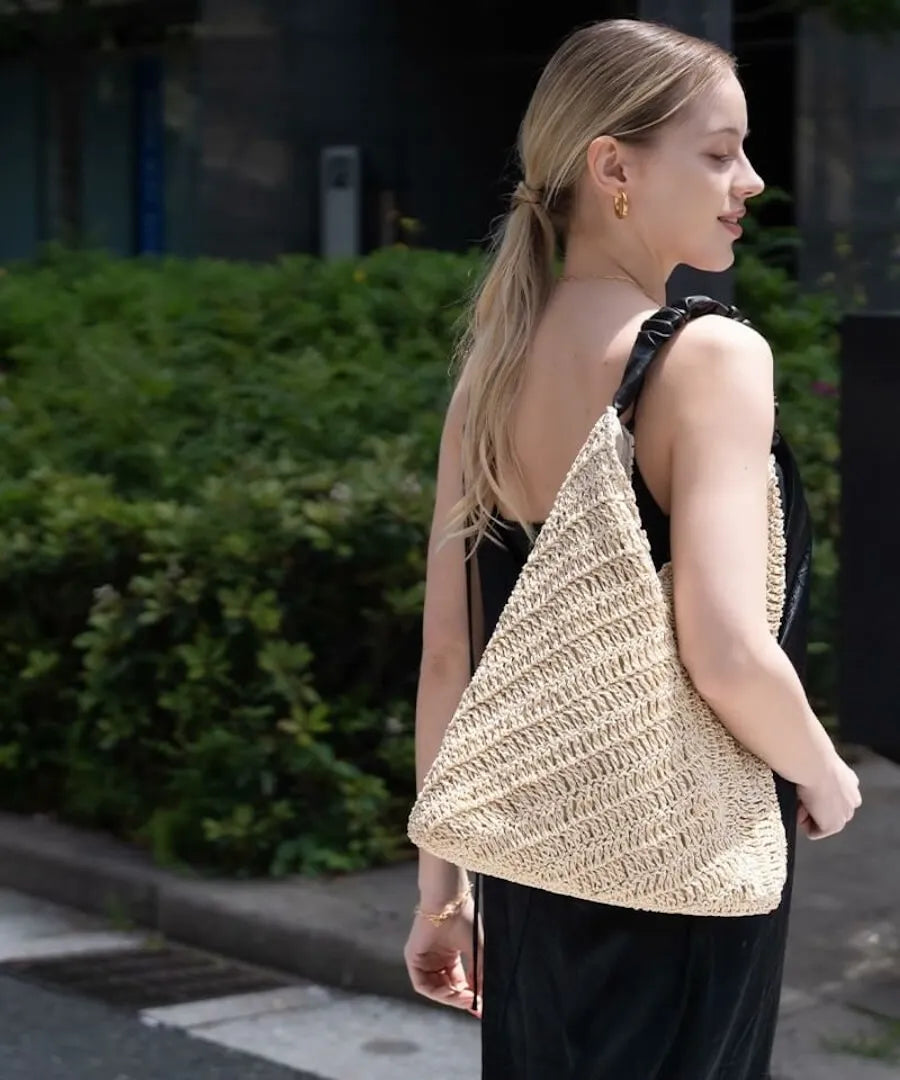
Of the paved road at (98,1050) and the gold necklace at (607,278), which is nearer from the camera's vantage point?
the gold necklace at (607,278)

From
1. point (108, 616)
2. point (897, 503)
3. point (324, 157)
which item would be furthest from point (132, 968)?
point (324, 157)

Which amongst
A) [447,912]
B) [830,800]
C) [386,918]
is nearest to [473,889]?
[447,912]

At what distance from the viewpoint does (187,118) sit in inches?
658

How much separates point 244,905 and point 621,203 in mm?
3453

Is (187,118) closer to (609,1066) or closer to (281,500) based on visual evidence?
(281,500)

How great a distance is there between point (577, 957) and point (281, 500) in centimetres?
348

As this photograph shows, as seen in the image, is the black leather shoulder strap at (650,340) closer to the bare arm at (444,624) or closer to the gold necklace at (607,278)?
the gold necklace at (607,278)

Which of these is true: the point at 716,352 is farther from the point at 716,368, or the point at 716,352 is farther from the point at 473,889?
the point at 473,889

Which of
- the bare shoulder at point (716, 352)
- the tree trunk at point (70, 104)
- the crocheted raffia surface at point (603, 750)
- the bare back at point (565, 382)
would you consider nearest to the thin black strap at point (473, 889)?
the bare back at point (565, 382)

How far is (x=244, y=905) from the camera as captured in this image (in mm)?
5273

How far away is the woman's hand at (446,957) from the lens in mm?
2422

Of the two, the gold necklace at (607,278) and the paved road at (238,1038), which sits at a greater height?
the gold necklace at (607,278)

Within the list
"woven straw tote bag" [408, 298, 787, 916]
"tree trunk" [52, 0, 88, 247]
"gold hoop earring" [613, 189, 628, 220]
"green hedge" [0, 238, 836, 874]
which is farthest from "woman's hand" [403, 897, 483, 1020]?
"tree trunk" [52, 0, 88, 247]

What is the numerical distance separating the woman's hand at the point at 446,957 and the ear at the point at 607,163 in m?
0.86
